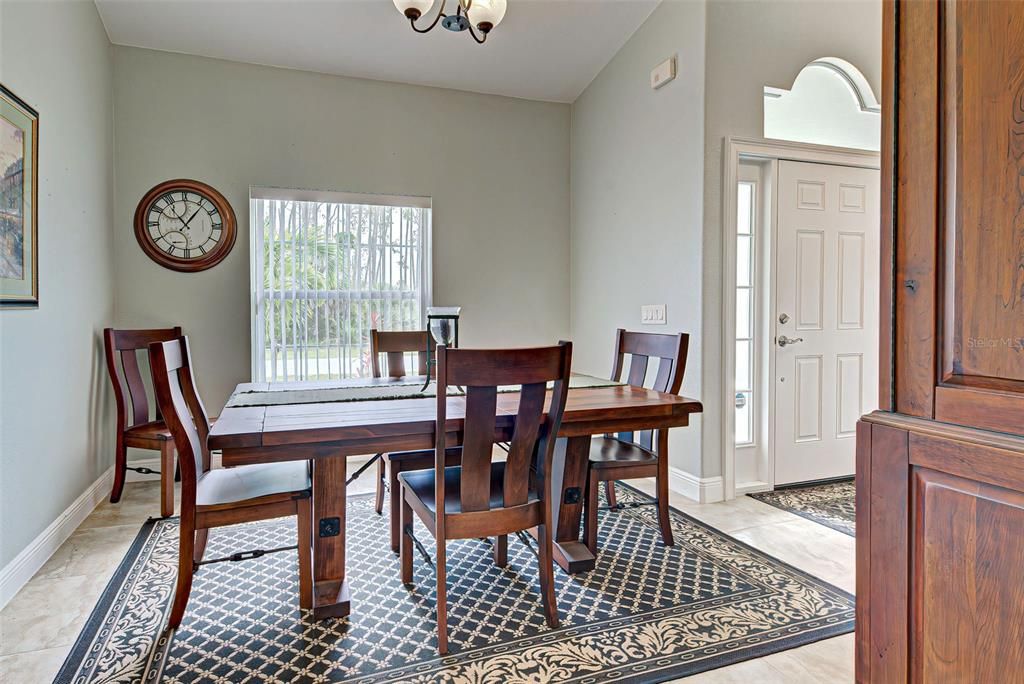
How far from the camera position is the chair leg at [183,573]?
1920mm

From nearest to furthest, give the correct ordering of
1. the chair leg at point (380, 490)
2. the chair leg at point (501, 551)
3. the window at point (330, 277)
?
the chair leg at point (501, 551) → the chair leg at point (380, 490) → the window at point (330, 277)

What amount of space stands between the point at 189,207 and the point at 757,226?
3.57 meters

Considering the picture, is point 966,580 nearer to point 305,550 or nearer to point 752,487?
point 305,550

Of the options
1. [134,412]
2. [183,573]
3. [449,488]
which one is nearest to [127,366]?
[134,412]

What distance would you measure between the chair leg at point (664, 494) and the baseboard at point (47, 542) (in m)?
2.58

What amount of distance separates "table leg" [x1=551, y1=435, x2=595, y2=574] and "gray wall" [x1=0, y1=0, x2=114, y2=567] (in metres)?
2.10

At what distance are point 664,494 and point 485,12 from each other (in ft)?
7.94

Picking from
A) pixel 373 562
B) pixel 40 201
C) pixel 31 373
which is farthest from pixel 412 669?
pixel 40 201

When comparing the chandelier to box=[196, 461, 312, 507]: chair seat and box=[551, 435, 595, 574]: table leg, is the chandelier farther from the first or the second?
box=[196, 461, 312, 507]: chair seat

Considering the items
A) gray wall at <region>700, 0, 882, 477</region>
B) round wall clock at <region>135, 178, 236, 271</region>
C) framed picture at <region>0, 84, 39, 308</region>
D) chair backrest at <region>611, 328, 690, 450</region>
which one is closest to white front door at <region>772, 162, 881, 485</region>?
gray wall at <region>700, 0, 882, 477</region>

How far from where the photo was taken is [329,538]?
2.03m

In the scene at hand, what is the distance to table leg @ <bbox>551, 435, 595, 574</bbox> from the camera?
237 cm

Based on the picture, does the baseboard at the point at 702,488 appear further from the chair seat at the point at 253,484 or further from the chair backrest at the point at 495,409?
the chair seat at the point at 253,484

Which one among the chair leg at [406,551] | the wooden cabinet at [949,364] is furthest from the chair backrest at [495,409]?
the wooden cabinet at [949,364]
